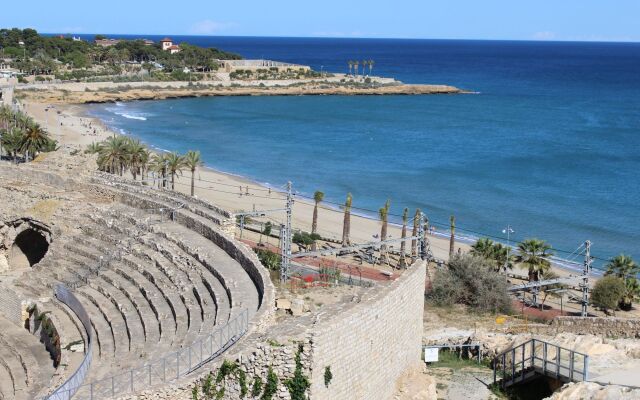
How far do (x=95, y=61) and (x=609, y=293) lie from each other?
172 metres

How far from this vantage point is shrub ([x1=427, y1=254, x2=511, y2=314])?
109 ft

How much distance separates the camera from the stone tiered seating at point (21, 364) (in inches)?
850

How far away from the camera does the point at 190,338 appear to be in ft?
64.5

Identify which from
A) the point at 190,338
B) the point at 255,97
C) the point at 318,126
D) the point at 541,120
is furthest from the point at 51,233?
the point at 255,97

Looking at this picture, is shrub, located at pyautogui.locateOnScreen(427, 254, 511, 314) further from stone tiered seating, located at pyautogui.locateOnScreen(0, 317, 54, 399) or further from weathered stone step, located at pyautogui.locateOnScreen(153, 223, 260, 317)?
stone tiered seating, located at pyautogui.locateOnScreen(0, 317, 54, 399)

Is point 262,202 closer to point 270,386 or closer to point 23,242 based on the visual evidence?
point 23,242

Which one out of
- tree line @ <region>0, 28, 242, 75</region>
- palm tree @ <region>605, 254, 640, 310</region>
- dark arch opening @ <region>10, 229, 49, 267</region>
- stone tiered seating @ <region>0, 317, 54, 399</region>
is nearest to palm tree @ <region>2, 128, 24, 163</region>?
dark arch opening @ <region>10, 229, 49, 267</region>

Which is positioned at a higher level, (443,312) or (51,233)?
(51,233)

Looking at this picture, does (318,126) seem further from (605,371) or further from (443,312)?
(605,371)

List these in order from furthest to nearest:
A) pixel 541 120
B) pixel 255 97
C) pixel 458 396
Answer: pixel 255 97
pixel 541 120
pixel 458 396

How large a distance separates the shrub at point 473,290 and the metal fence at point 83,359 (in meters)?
15.3

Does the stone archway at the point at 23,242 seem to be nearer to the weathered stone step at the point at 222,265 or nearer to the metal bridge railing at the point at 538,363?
the weathered stone step at the point at 222,265

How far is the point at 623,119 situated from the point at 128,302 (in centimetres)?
11133

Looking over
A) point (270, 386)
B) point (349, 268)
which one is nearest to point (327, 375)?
point (270, 386)
